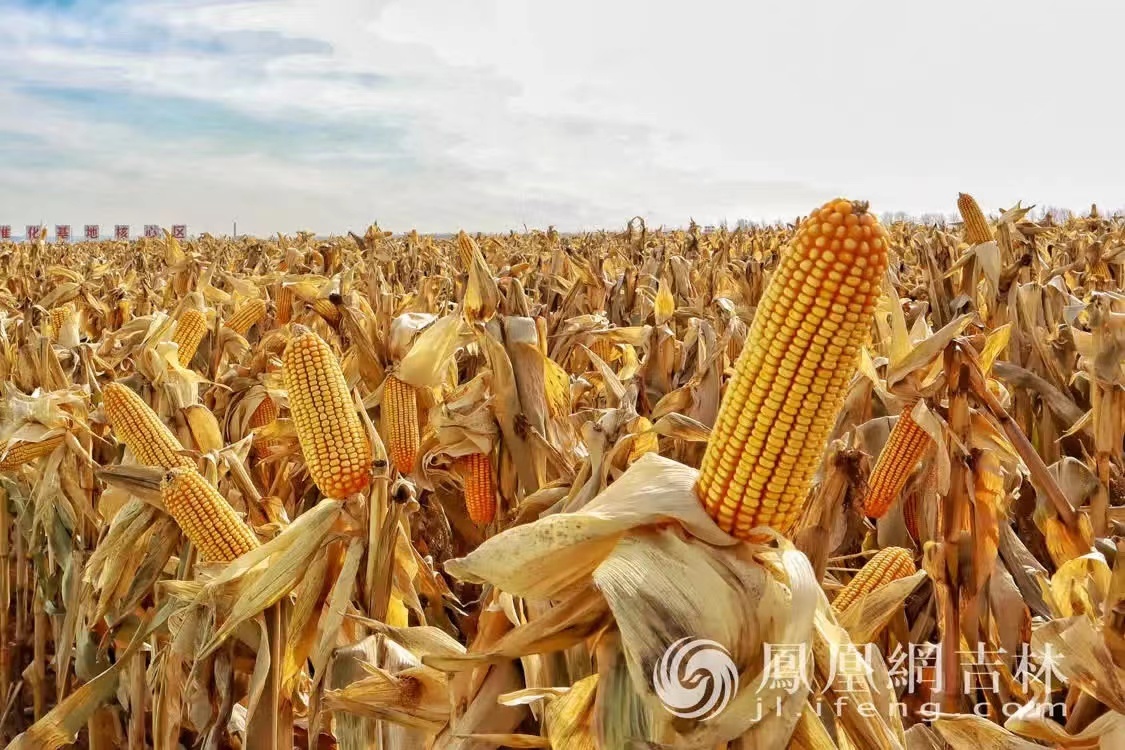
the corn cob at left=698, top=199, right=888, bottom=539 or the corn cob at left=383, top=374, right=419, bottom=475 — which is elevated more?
the corn cob at left=698, top=199, right=888, bottom=539

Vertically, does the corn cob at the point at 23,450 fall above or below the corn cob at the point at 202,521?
below

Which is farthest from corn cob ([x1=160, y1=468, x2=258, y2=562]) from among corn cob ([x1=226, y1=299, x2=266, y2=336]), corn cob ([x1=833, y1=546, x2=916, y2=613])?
corn cob ([x1=226, y1=299, x2=266, y2=336])

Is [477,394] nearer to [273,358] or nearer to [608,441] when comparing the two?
[608,441]

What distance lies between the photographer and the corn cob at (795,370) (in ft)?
5.10

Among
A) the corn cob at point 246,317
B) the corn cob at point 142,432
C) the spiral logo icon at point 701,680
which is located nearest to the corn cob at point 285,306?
the corn cob at point 246,317

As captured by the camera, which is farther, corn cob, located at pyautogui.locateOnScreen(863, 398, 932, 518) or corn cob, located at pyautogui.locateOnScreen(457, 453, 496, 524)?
corn cob, located at pyautogui.locateOnScreen(457, 453, 496, 524)

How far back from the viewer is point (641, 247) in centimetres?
1816

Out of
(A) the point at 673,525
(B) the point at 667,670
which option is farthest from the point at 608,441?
(B) the point at 667,670

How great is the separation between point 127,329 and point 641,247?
1249 cm

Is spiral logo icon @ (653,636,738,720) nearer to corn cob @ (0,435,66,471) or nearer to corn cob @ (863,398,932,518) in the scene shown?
corn cob @ (863,398,932,518)

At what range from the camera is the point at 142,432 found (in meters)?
3.35

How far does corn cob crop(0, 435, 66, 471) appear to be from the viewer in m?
4.42

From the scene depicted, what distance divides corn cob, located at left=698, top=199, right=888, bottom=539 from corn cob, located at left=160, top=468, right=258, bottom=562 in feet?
5.97

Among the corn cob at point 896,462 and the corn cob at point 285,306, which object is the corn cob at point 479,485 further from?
the corn cob at point 285,306
